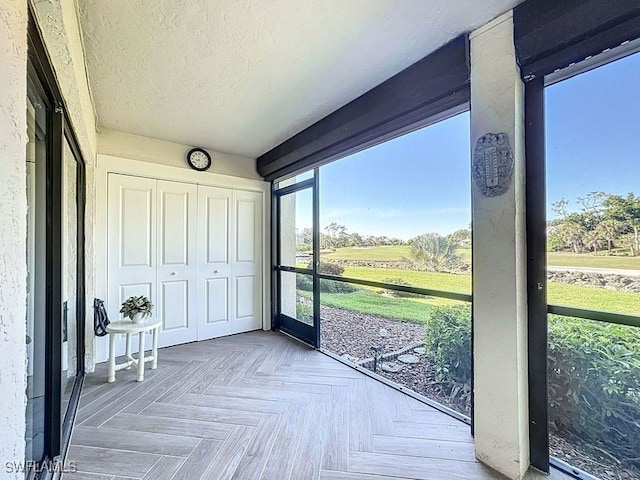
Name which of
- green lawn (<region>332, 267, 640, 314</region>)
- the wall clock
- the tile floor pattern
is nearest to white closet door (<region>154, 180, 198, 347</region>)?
the wall clock

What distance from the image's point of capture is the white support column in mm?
1615

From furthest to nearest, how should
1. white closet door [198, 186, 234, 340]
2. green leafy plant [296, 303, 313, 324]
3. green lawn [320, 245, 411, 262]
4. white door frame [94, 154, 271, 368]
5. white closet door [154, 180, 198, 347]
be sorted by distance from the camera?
white closet door [198, 186, 234, 340] → green leafy plant [296, 303, 313, 324] → white closet door [154, 180, 198, 347] → white door frame [94, 154, 271, 368] → green lawn [320, 245, 411, 262]

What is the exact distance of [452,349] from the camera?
7.45 feet

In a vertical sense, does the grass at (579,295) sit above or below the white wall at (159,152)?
below

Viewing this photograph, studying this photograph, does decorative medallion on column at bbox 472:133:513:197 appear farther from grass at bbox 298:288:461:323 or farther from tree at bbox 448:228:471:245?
grass at bbox 298:288:461:323

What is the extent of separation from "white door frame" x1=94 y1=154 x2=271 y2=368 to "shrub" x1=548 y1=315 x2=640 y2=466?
11.0ft

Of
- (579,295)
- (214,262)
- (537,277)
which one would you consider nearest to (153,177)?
(214,262)

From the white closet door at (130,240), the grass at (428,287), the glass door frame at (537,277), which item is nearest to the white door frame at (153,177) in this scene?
the white closet door at (130,240)

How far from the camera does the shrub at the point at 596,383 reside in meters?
1.43

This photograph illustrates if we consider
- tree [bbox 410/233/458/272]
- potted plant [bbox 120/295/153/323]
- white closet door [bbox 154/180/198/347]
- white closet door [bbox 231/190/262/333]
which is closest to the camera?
tree [bbox 410/233/458/272]

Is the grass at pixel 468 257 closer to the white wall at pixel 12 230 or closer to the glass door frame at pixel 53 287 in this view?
the white wall at pixel 12 230

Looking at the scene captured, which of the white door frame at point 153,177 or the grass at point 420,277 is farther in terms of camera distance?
→ the white door frame at point 153,177

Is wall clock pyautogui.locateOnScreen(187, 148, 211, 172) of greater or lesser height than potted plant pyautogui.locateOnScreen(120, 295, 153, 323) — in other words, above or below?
above

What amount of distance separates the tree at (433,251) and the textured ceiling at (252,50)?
4.08 feet
